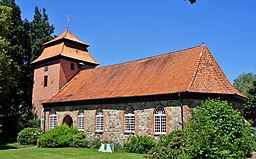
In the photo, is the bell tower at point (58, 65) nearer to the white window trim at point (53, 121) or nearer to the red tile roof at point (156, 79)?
the red tile roof at point (156, 79)

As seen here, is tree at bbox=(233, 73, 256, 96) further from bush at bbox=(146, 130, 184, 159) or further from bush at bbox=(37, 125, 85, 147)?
bush at bbox=(146, 130, 184, 159)

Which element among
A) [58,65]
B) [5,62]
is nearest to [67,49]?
[58,65]

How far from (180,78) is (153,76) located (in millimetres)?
2838

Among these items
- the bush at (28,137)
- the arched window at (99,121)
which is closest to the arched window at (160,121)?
the arched window at (99,121)

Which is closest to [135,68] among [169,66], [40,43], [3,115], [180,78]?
[169,66]

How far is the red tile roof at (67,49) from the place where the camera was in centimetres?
3061

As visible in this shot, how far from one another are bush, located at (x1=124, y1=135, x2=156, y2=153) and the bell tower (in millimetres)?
12713

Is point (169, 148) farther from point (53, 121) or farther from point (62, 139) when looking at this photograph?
point (53, 121)

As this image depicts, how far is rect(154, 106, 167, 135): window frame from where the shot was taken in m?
19.2

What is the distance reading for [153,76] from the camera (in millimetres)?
22172

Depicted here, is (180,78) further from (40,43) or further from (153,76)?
(40,43)

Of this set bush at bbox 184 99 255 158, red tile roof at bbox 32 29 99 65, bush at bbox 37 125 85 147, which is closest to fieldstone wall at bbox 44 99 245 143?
bush at bbox 37 125 85 147

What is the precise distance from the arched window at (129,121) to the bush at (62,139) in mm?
4264

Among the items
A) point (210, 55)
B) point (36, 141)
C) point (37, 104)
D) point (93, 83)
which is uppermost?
point (210, 55)
